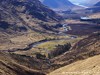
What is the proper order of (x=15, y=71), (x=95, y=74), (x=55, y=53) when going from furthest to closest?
(x=55, y=53)
(x=15, y=71)
(x=95, y=74)

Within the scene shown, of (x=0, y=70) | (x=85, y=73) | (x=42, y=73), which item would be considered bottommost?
(x=42, y=73)

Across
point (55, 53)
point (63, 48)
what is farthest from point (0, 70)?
point (63, 48)

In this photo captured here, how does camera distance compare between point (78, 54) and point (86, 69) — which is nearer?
point (86, 69)

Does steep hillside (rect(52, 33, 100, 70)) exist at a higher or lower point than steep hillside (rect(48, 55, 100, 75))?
lower

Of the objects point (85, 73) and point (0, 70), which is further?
point (0, 70)

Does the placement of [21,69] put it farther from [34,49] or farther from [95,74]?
[34,49]

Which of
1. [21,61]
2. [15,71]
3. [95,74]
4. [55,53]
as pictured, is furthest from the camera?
[55,53]

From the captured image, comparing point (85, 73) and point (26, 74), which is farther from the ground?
point (85, 73)

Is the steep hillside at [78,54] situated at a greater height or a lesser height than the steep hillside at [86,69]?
lesser

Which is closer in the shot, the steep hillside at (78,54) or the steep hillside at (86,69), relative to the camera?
the steep hillside at (86,69)

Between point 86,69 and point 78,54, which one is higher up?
point 86,69

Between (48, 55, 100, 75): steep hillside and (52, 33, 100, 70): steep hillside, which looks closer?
(48, 55, 100, 75): steep hillside
